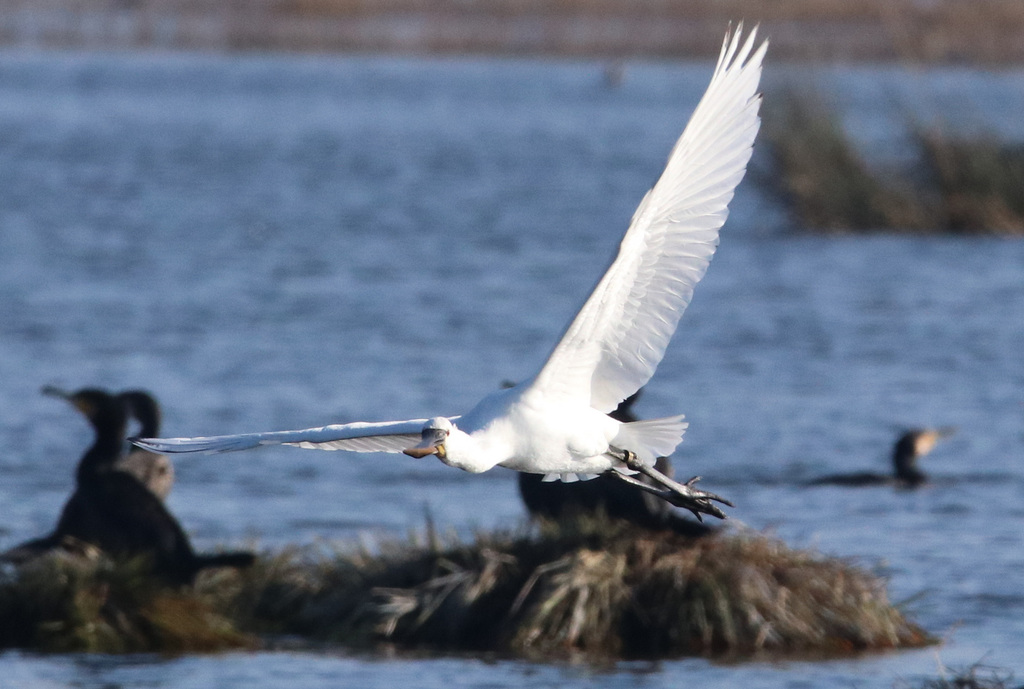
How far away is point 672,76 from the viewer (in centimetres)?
6550

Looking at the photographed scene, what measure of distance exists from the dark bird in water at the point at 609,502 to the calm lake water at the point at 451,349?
594 millimetres

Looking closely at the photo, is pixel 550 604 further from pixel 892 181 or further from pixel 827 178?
pixel 892 181

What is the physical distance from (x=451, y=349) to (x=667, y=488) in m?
9.64

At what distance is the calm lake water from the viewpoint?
8.89 meters

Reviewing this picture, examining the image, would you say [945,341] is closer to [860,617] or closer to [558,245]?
[558,245]

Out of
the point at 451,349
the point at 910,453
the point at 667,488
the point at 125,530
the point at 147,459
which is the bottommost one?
the point at 125,530

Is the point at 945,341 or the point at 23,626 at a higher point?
the point at 945,341

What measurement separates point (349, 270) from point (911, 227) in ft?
22.0

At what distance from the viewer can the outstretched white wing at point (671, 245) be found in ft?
16.9

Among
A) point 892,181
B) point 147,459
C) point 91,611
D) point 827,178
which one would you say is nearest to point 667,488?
point 91,611

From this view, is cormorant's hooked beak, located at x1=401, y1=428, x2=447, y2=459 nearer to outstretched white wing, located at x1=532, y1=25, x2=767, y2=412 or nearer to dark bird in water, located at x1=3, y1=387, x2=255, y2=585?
outstretched white wing, located at x1=532, y1=25, x2=767, y2=412

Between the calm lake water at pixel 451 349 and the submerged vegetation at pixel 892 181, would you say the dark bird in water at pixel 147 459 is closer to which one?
the calm lake water at pixel 451 349

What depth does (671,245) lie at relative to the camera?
5.32 meters

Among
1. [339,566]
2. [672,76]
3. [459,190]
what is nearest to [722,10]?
[672,76]
